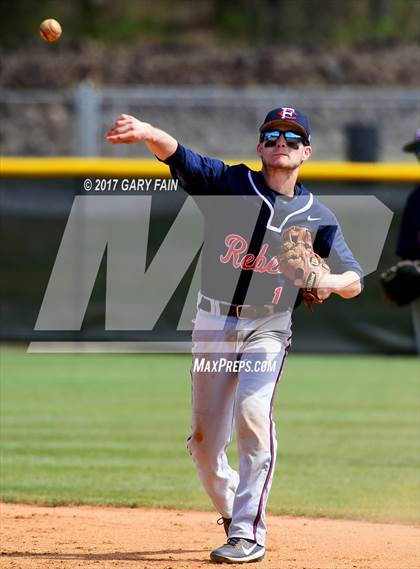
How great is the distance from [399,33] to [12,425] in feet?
82.0

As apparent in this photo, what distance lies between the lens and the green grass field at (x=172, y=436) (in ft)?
22.2

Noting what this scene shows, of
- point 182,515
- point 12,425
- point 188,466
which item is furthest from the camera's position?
point 12,425

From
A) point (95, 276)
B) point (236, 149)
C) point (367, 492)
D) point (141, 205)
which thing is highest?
point (236, 149)

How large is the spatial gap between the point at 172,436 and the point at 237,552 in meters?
4.10

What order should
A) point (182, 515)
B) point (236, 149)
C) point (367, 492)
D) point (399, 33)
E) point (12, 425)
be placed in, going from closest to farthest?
1. point (182, 515)
2. point (367, 492)
3. point (12, 425)
4. point (236, 149)
5. point (399, 33)

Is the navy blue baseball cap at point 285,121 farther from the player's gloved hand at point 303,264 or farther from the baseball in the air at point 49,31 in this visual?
the baseball in the air at point 49,31

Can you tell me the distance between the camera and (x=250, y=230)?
4.92 metres

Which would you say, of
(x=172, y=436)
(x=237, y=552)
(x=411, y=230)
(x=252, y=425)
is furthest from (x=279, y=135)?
(x=172, y=436)

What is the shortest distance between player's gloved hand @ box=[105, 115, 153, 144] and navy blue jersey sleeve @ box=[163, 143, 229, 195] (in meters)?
0.25

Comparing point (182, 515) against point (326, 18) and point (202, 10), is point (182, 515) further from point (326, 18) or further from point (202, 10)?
point (202, 10)

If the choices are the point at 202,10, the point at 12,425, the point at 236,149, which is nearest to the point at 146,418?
the point at 12,425

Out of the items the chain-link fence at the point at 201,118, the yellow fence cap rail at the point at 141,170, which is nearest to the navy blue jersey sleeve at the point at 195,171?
the yellow fence cap rail at the point at 141,170

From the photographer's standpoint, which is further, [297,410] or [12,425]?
[297,410]

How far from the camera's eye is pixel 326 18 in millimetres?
33094
